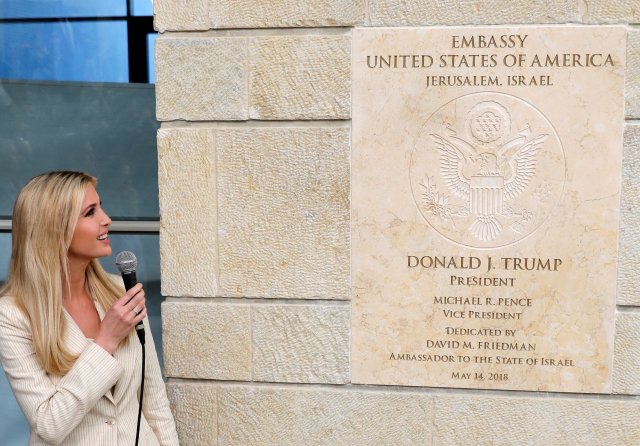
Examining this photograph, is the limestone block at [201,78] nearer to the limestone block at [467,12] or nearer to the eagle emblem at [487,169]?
the limestone block at [467,12]

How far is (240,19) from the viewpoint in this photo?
12.2 feet

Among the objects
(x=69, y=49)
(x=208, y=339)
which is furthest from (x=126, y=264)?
(x=69, y=49)

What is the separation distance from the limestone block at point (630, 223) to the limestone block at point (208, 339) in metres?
1.71

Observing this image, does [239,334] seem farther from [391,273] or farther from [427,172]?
[427,172]

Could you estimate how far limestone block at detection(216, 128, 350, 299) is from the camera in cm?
373

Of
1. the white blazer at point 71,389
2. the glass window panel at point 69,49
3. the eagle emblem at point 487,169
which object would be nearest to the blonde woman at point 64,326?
the white blazer at point 71,389

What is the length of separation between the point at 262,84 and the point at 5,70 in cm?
202

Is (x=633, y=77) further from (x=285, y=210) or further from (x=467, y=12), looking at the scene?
(x=285, y=210)

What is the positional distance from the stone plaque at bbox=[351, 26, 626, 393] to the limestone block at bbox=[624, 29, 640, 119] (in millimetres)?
33

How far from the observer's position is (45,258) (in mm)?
3168

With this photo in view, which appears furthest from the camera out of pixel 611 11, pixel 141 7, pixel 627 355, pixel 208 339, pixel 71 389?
pixel 141 7

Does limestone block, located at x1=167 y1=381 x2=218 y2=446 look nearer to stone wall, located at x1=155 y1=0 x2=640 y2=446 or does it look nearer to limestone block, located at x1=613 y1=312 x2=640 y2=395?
stone wall, located at x1=155 y1=0 x2=640 y2=446

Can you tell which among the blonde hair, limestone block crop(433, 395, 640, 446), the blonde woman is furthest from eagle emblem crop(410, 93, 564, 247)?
the blonde hair

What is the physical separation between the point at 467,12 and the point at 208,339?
75.9 inches
